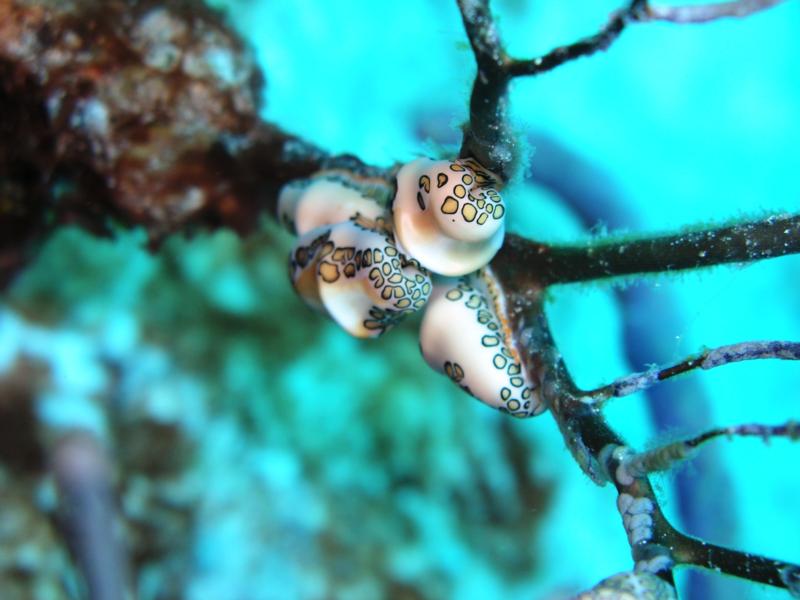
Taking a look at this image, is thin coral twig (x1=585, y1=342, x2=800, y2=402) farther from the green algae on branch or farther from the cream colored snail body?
the cream colored snail body

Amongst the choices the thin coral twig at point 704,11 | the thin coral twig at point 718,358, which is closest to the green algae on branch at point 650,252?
the thin coral twig at point 718,358

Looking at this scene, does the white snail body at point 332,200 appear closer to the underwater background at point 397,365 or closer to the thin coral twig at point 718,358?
the underwater background at point 397,365

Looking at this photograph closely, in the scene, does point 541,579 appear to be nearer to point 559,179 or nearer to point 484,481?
point 484,481

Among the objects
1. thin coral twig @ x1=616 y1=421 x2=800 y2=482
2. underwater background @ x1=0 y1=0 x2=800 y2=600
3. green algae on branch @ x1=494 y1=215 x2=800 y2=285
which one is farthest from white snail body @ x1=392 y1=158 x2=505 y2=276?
underwater background @ x1=0 y1=0 x2=800 y2=600

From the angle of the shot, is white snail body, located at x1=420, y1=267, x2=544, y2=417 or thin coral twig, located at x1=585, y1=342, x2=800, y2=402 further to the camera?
white snail body, located at x1=420, y1=267, x2=544, y2=417

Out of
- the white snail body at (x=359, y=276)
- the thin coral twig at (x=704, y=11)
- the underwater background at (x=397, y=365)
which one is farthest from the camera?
the underwater background at (x=397, y=365)

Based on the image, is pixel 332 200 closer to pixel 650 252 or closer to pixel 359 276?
pixel 359 276

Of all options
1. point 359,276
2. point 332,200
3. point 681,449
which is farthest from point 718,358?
point 332,200
